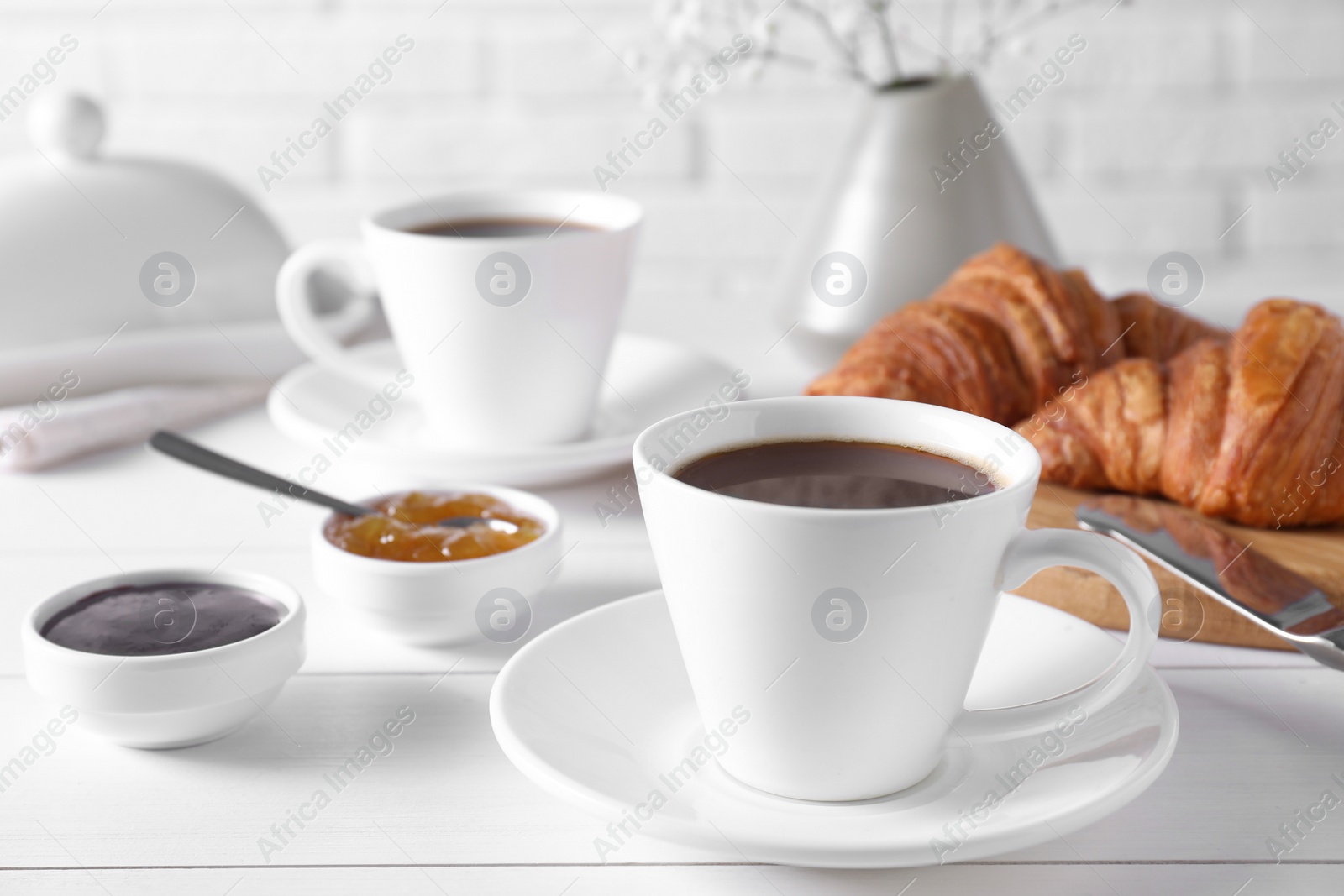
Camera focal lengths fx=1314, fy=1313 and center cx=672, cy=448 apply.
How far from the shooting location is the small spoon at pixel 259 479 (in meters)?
0.96

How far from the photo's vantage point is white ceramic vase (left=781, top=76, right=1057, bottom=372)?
137 centimetres

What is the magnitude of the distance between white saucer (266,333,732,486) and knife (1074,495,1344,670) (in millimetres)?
398

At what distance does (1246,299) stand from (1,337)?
5.22ft

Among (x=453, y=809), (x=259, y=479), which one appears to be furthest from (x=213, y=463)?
(x=453, y=809)

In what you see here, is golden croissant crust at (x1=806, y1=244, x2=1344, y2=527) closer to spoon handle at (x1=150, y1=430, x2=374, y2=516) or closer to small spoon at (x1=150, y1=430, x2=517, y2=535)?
small spoon at (x1=150, y1=430, x2=517, y2=535)

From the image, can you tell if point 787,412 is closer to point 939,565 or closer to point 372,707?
point 939,565

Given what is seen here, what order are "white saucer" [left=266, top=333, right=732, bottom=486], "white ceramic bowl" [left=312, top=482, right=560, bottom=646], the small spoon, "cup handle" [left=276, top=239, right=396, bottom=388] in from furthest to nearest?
"cup handle" [left=276, top=239, right=396, bottom=388], "white saucer" [left=266, top=333, right=732, bottom=486], the small spoon, "white ceramic bowl" [left=312, top=482, right=560, bottom=646]

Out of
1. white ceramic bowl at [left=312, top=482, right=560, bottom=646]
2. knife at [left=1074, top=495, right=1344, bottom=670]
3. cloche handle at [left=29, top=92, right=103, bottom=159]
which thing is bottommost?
knife at [left=1074, top=495, right=1344, bottom=670]

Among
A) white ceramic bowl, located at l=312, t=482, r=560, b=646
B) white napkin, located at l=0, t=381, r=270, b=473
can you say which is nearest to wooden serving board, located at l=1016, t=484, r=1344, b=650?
white ceramic bowl, located at l=312, t=482, r=560, b=646

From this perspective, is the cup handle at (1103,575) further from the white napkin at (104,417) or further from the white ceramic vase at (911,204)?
the white napkin at (104,417)

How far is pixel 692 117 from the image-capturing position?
81.9 inches

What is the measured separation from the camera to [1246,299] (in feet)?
6.15

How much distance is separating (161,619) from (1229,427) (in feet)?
2.59

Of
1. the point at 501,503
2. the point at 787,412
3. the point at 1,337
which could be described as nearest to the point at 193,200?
the point at 1,337
